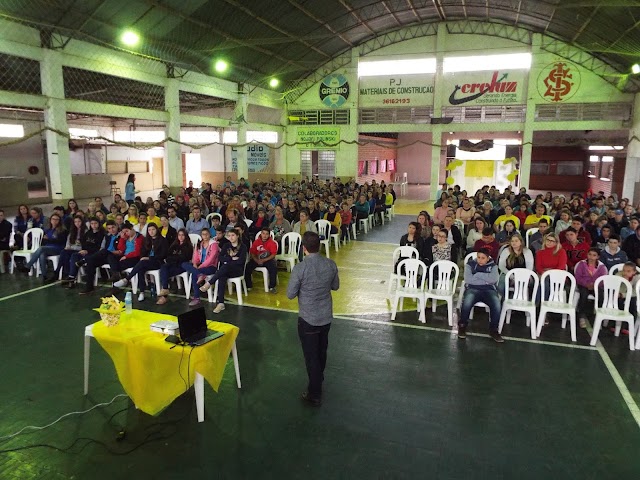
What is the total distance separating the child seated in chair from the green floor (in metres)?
0.22

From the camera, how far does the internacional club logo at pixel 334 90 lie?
20188mm

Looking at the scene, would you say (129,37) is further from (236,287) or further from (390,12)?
(390,12)

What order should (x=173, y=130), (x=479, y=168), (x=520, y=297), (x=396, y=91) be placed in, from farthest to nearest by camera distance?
(x=479, y=168) < (x=396, y=91) < (x=173, y=130) < (x=520, y=297)

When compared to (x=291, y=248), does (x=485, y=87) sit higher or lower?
higher

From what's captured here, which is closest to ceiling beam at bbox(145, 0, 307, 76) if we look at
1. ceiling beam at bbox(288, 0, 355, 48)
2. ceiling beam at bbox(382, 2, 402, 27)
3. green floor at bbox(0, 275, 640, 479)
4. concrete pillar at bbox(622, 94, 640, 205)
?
ceiling beam at bbox(288, 0, 355, 48)

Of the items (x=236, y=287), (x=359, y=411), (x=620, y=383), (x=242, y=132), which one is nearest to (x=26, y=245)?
(x=236, y=287)

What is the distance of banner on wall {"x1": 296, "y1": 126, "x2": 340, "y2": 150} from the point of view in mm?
20734

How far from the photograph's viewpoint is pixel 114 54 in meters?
12.4

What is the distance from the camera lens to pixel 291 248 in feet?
26.8

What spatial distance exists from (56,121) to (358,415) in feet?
34.0

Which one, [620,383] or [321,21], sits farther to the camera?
[321,21]

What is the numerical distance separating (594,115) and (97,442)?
1896cm

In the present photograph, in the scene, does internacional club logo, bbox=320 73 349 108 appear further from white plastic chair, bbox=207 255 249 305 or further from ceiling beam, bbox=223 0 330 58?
white plastic chair, bbox=207 255 249 305

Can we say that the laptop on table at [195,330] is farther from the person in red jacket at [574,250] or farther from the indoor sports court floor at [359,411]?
the person in red jacket at [574,250]
